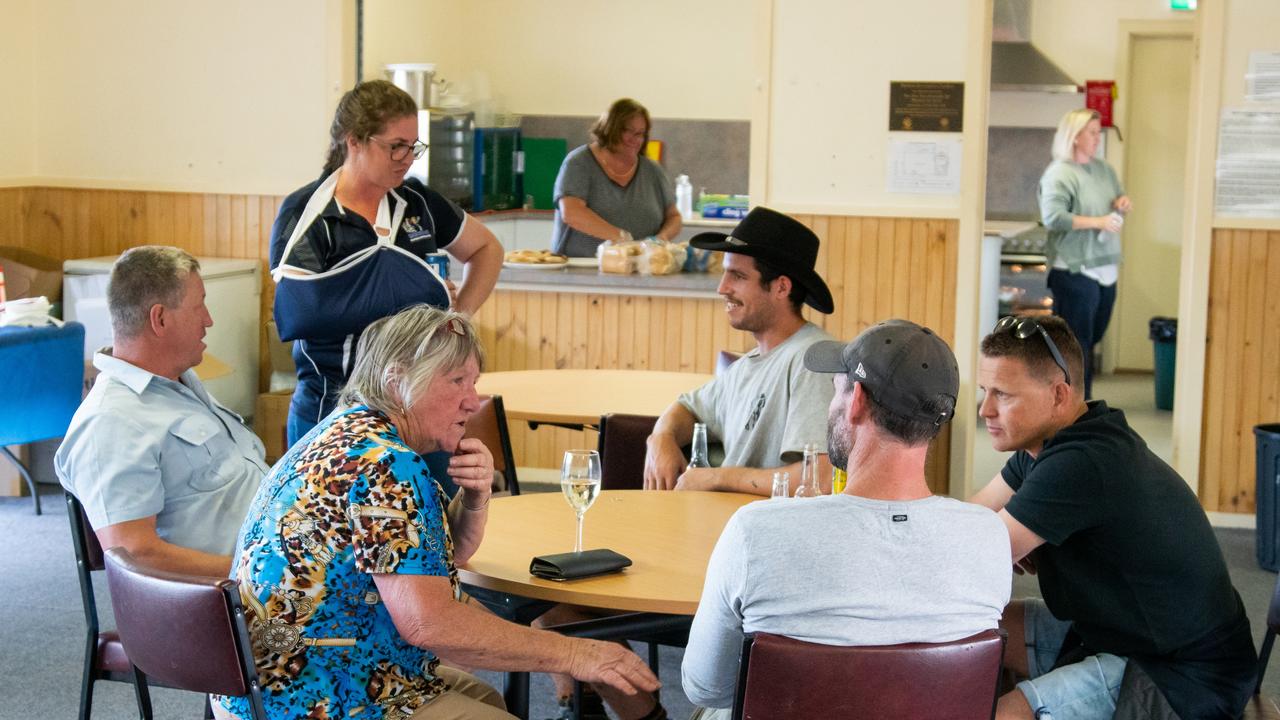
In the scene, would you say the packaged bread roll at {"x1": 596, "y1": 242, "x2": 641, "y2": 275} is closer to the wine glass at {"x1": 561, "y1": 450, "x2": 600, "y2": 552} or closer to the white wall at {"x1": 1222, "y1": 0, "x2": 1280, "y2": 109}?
the white wall at {"x1": 1222, "y1": 0, "x2": 1280, "y2": 109}

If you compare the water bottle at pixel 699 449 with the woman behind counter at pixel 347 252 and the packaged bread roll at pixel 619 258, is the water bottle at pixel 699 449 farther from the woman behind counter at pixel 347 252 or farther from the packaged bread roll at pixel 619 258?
the packaged bread roll at pixel 619 258

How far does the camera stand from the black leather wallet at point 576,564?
262 centimetres

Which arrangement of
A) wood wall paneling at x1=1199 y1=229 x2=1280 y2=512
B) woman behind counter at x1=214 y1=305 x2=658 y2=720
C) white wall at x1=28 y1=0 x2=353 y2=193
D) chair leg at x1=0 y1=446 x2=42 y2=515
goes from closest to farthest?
woman behind counter at x1=214 y1=305 x2=658 y2=720 → chair leg at x1=0 y1=446 x2=42 y2=515 → wood wall paneling at x1=1199 y1=229 x2=1280 y2=512 → white wall at x1=28 y1=0 x2=353 y2=193

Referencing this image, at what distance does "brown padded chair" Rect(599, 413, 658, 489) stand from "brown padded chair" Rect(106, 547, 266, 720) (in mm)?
1674

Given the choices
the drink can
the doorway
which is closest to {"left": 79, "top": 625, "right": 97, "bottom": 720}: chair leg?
the drink can

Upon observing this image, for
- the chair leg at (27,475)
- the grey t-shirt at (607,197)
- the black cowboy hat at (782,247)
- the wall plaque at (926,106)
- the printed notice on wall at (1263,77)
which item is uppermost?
the printed notice on wall at (1263,77)

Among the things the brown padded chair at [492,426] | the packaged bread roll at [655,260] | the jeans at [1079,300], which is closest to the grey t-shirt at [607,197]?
the packaged bread roll at [655,260]

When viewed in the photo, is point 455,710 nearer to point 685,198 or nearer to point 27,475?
point 27,475

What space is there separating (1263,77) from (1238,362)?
3.92ft

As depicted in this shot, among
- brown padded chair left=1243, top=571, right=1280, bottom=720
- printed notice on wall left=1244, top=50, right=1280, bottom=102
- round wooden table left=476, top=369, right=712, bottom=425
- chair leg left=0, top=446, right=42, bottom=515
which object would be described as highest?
printed notice on wall left=1244, top=50, right=1280, bottom=102

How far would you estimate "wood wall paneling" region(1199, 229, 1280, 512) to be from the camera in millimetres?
6062

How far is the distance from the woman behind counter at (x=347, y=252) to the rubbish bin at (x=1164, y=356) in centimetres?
622

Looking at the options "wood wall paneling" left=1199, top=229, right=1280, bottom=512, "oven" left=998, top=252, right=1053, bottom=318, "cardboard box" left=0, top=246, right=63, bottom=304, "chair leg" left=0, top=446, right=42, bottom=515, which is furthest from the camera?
"oven" left=998, top=252, right=1053, bottom=318

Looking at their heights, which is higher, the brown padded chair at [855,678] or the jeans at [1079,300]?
the jeans at [1079,300]
